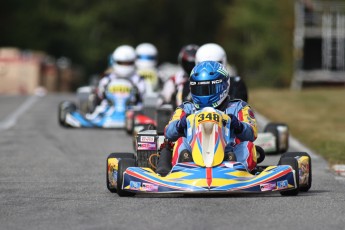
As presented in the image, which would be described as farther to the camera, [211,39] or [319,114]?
[211,39]

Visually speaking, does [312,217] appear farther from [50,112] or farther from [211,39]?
[211,39]

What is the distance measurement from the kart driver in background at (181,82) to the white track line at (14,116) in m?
3.08

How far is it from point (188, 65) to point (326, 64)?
3064cm

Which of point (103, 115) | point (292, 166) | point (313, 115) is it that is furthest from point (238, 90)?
point (313, 115)

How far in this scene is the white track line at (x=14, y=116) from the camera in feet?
72.8

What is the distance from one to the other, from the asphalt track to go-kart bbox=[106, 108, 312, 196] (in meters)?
0.10

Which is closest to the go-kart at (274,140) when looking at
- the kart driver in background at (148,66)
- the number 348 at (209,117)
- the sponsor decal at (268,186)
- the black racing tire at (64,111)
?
the number 348 at (209,117)

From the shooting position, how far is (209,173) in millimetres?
10773

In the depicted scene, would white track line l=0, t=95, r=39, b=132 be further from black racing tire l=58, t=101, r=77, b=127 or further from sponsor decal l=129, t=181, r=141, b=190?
sponsor decal l=129, t=181, r=141, b=190

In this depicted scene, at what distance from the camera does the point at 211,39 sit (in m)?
106

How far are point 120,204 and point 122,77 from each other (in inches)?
487

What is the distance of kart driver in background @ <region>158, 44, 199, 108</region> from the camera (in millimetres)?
17044

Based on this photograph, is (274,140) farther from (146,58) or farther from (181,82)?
(146,58)

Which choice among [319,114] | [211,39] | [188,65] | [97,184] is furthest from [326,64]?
[211,39]
